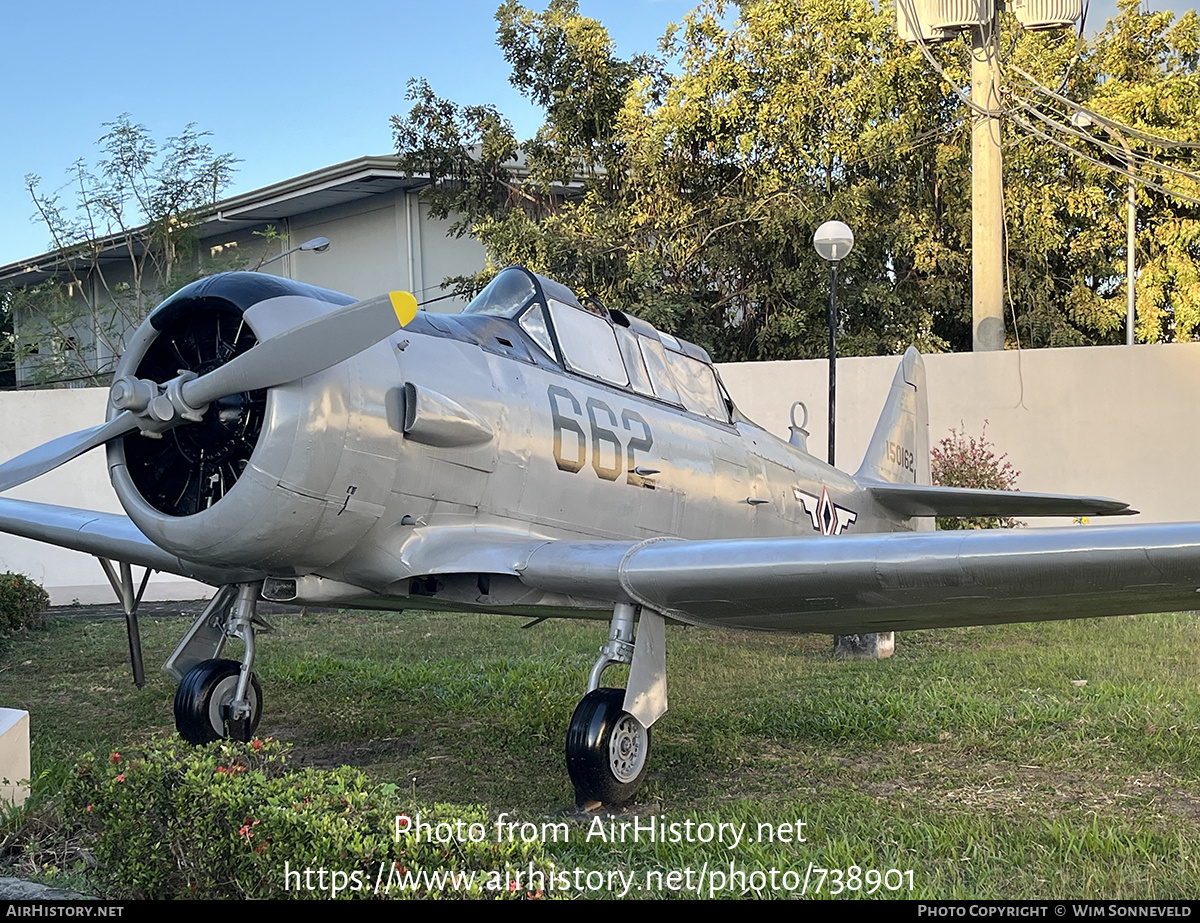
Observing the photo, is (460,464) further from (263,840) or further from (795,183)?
(795,183)

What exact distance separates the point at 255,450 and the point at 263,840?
6.40ft

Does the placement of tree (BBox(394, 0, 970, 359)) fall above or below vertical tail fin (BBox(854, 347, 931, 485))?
above

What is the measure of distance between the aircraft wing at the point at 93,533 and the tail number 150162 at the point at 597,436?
1.93 metres

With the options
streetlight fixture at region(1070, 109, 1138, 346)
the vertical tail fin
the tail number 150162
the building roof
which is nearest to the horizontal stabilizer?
the vertical tail fin

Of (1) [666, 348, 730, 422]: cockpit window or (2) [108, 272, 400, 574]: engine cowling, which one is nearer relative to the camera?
(2) [108, 272, 400, 574]: engine cowling

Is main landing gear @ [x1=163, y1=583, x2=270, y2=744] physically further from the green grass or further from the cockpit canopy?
the cockpit canopy

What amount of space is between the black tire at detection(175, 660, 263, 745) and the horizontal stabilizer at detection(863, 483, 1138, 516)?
16.7 feet

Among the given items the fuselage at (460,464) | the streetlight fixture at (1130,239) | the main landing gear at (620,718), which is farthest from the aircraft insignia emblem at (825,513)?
the streetlight fixture at (1130,239)

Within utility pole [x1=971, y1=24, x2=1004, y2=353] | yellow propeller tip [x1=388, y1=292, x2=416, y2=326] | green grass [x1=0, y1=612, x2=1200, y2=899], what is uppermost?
utility pole [x1=971, y1=24, x2=1004, y2=353]

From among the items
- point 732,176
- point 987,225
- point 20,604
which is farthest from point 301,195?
point 20,604

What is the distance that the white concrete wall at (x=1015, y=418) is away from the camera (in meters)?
13.7

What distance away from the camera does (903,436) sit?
10.5 m

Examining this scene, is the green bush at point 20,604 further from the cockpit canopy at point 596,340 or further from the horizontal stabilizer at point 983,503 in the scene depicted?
the horizontal stabilizer at point 983,503

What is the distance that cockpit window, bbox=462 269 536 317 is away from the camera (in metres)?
6.03
